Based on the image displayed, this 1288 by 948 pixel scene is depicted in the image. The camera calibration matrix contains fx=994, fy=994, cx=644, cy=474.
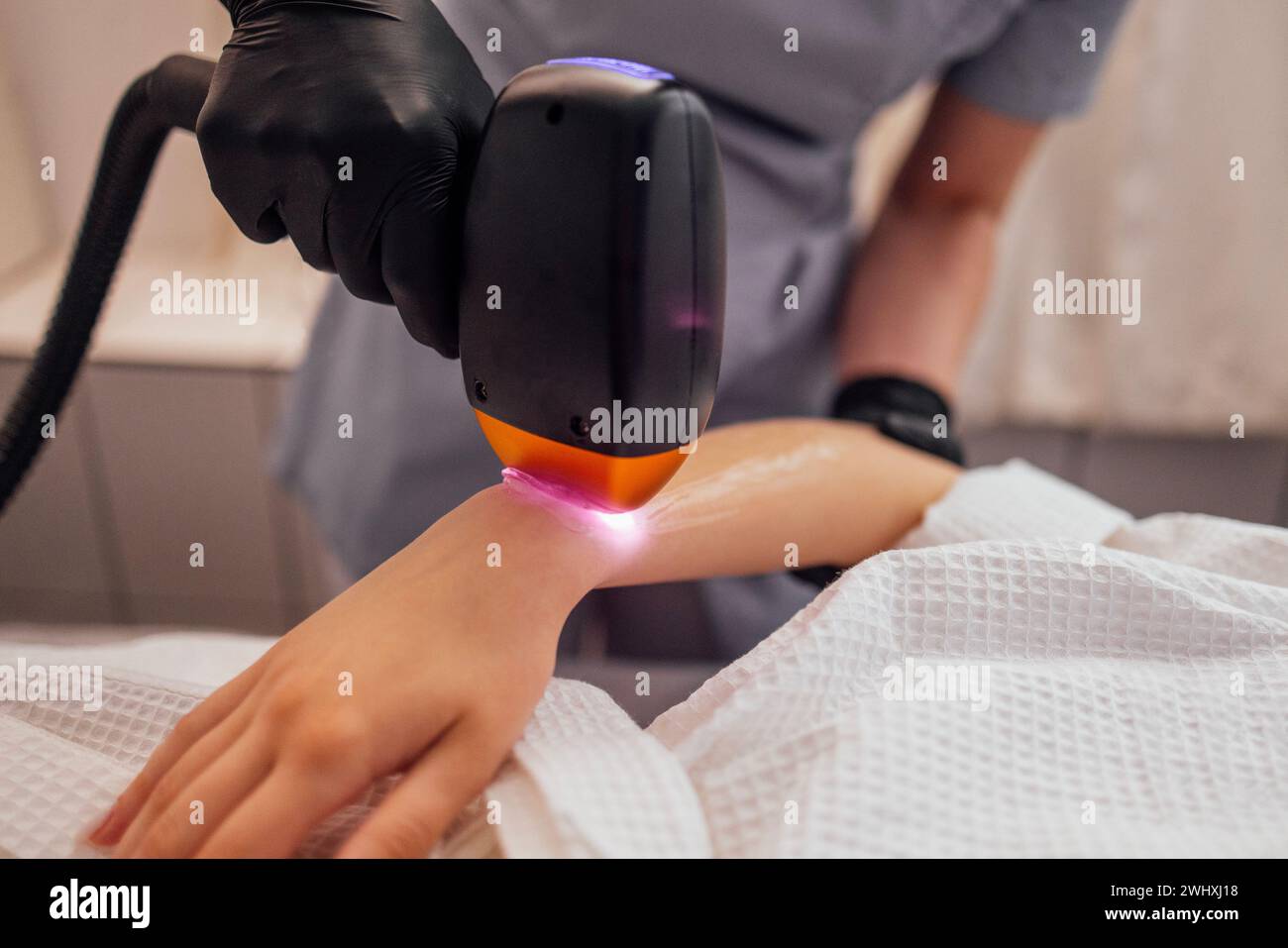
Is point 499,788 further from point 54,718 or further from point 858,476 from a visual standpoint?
point 858,476

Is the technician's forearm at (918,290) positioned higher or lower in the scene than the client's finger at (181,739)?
higher

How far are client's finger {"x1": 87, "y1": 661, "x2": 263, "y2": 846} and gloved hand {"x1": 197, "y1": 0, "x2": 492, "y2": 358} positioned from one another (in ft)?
0.53

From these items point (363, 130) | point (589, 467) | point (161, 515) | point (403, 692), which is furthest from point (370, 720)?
point (161, 515)

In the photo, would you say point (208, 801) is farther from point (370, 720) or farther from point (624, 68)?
point (624, 68)

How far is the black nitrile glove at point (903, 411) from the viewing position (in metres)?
0.72

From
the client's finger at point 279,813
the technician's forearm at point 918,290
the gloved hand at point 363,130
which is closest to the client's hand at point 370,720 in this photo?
the client's finger at point 279,813

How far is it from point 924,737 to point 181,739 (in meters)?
0.29

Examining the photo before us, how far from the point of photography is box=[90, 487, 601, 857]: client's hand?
347 millimetres

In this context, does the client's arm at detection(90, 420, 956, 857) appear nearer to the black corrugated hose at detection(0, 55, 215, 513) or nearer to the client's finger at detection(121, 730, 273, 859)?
the client's finger at detection(121, 730, 273, 859)

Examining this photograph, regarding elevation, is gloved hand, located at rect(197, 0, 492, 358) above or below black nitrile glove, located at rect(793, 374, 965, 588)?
Result: above

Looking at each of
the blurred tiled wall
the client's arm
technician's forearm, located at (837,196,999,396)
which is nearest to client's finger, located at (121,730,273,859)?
the client's arm

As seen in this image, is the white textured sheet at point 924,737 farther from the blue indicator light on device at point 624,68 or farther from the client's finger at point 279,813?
the blue indicator light on device at point 624,68

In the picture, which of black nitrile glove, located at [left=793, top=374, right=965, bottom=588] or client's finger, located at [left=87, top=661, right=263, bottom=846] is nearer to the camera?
client's finger, located at [left=87, top=661, right=263, bottom=846]
